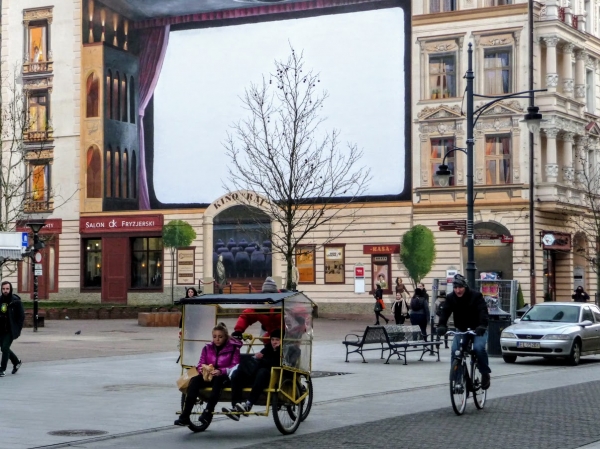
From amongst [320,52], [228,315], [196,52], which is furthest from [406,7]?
[228,315]

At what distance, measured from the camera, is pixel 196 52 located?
191 ft

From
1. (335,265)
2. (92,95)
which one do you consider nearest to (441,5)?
(335,265)

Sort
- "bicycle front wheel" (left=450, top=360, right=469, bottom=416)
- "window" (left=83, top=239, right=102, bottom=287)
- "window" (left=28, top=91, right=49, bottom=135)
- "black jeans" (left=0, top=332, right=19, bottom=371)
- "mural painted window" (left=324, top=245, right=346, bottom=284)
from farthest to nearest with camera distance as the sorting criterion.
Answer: "window" (left=28, top=91, right=49, bottom=135)
"window" (left=83, top=239, right=102, bottom=287)
"mural painted window" (left=324, top=245, right=346, bottom=284)
"black jeans" (left=0, top=332, right=19, bottom=371)
"bicycle front wheel" (left=450, top=360, right=469, bottom=416)

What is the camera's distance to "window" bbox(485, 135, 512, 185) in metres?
51.8

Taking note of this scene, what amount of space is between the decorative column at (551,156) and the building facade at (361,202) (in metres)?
0.06

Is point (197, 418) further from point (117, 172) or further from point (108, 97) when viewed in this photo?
point (108, 97)

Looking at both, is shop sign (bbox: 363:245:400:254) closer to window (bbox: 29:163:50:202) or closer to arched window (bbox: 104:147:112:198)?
arched window (bbox: 104:147:112:198)

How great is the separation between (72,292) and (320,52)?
17245 millimetres

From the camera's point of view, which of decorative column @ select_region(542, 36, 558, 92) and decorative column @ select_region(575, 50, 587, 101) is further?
decorative column @ select_region(575, 50, 587, 101)

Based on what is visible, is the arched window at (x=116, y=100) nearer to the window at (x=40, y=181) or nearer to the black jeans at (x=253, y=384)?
the window at (x=40, y=181)

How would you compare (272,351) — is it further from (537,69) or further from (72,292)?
(72,292)

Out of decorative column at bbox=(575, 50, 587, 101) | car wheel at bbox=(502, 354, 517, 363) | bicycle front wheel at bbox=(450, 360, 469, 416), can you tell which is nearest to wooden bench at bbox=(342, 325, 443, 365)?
car wheel at bbox=(502, 354, 517, 363)

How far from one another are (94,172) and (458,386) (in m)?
45.1

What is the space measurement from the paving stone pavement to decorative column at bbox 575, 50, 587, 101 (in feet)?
129
